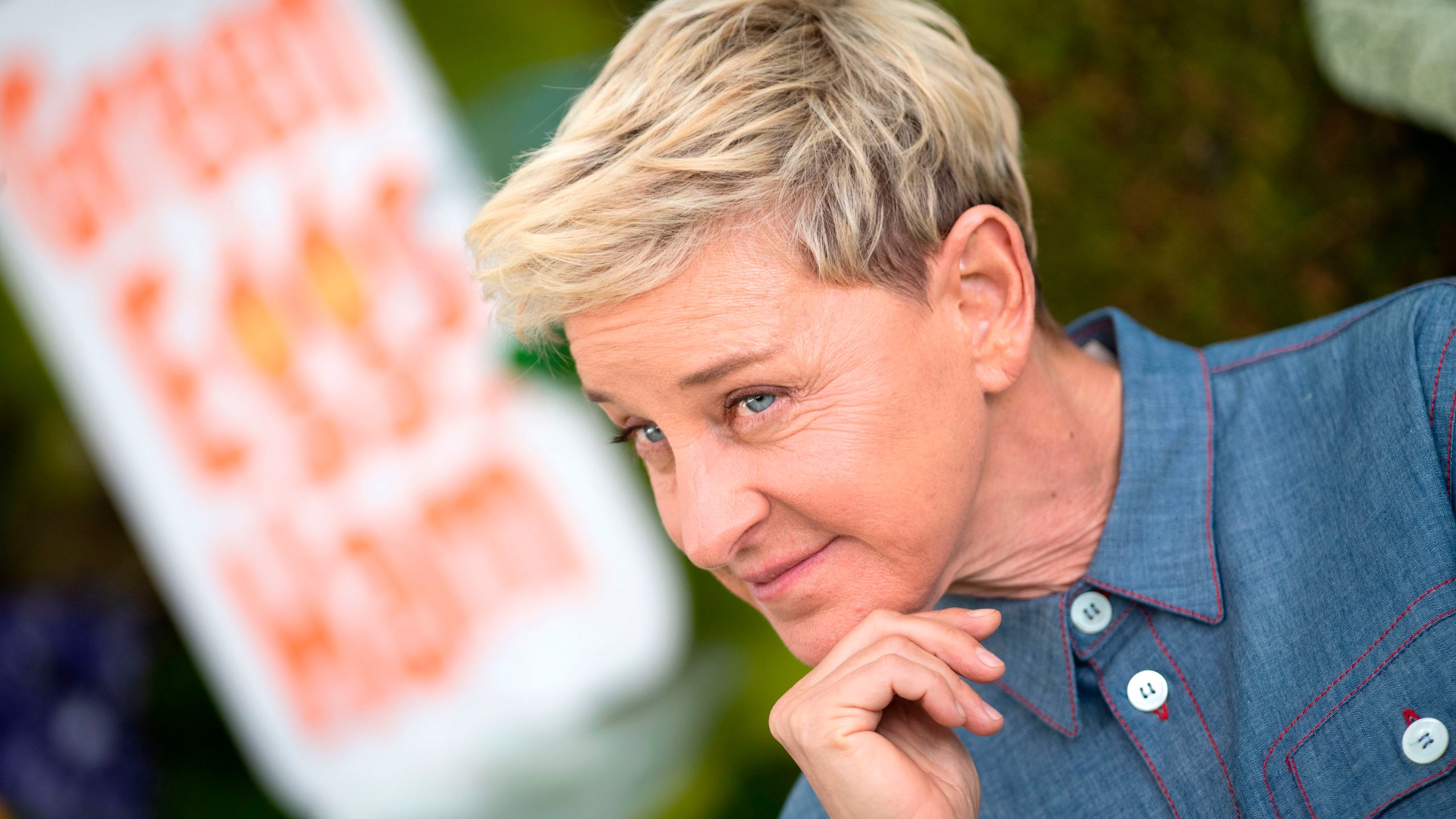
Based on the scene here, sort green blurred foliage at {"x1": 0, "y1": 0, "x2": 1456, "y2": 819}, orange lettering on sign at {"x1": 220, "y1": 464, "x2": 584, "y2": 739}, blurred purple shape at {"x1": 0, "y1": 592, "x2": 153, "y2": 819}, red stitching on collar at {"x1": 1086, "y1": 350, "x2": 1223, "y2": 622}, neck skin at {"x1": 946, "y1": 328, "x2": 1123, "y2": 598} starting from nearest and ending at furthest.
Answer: red stitching on collar at {"x1": 1086, "y1": 350, "x2": 1223, "y2": 622}
neck skin at {"x1": 946, "y1": 328, "x2": 1123, "y2": 598}
green blurred foliage at {"x1": 0, "y1": 0, "x2": 1456, "y2": 819}
orange lettering on sign at {"x1": 220, "y1": 464, "x2": 584, "y2": 739}
blurred purple shape at {"x1": 0, "y1": 592, "x2": 153, "y2": 819}

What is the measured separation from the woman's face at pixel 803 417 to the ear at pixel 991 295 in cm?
3

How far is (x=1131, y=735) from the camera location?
4.77 ft

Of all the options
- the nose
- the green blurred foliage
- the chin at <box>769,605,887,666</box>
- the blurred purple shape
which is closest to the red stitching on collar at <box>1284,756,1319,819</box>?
the chin at <box>769,605,887,666</box>

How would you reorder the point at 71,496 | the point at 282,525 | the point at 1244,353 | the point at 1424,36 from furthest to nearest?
the point at 71,496
the point at 282,525
the point at 1424,36
the point at 1244,353

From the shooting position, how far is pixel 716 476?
143cm

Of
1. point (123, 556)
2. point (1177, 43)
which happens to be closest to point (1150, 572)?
point (1177, 43)

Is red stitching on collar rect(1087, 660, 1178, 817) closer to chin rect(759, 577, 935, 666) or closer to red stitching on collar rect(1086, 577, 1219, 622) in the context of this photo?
red stitching on collar rect(1086, 577, 1219, 622)

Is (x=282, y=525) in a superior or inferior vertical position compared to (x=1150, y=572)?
inferior

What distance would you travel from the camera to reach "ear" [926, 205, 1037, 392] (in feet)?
4.86

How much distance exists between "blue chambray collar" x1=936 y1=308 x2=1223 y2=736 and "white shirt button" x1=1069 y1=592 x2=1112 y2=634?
0.05 ft

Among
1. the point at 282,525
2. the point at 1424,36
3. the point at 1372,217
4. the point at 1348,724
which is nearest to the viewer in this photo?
the point at 1348,724

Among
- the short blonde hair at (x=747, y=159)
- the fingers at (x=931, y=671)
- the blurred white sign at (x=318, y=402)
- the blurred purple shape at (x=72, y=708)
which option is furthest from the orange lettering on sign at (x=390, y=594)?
the fingers at (x=931, y=671)

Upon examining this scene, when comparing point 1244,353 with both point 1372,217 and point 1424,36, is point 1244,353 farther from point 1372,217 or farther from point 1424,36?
point 1372,217

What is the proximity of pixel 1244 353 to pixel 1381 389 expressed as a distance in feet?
0.84
